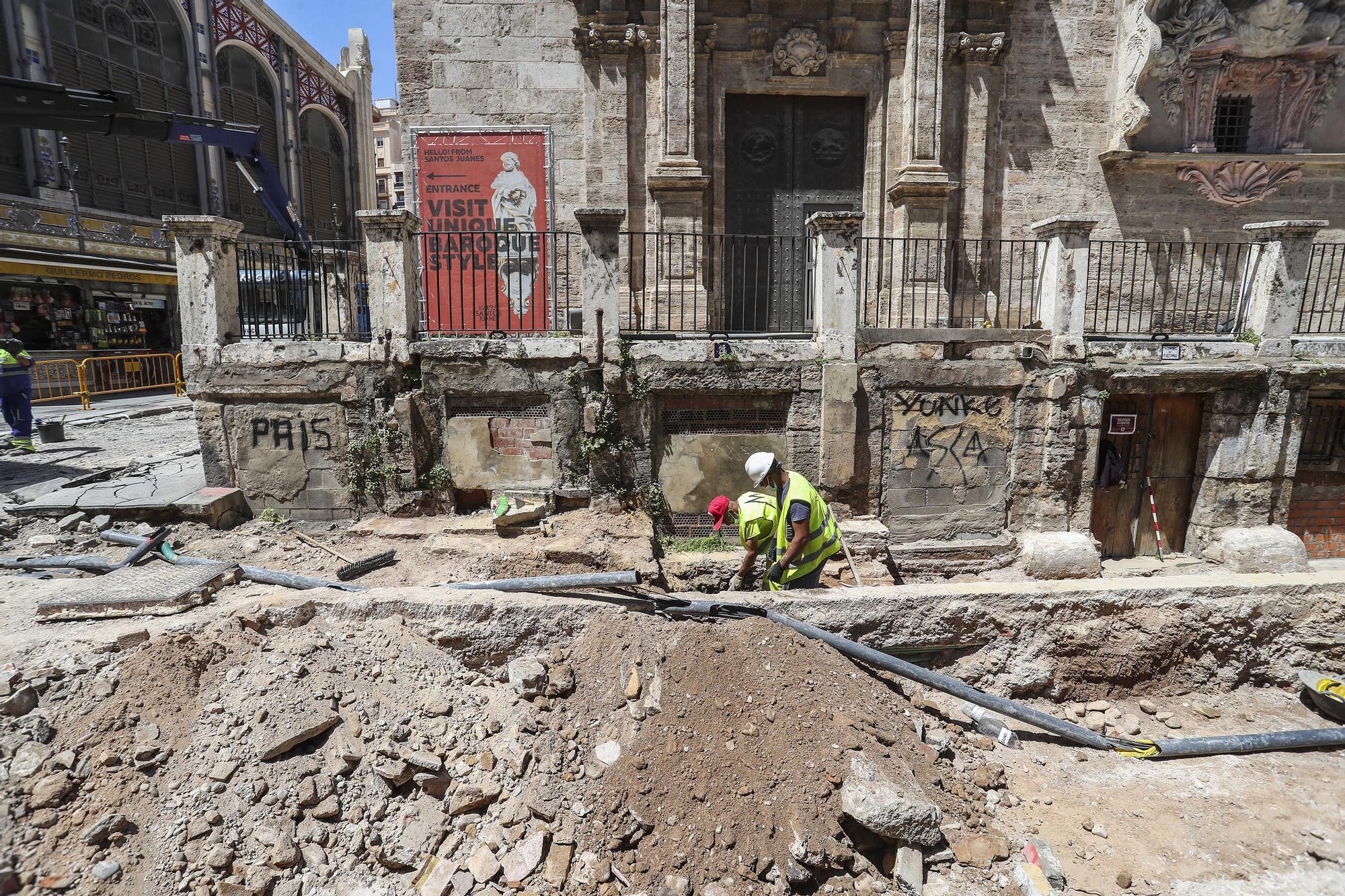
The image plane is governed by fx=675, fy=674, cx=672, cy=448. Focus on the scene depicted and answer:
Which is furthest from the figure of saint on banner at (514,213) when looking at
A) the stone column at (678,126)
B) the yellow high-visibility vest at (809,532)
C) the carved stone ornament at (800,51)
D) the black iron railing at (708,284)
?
the yellow high-visibility vest at (809,532)

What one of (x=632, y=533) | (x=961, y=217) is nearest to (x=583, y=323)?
(x=632, y=533)

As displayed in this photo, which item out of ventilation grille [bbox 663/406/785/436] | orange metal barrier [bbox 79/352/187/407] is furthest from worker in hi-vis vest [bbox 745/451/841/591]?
orange metal barrier [bbox 79/352/187/407]

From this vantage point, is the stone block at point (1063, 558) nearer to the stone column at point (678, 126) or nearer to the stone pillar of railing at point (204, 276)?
the stone column at point (678, 126)

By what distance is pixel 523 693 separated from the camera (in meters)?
4.29

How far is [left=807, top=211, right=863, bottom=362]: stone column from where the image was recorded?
737 centimetres

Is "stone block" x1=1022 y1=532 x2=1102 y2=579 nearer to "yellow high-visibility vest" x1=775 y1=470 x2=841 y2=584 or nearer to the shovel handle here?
"yellow high-visibility vest" x1=775 y1=470 x2=841 y2=584

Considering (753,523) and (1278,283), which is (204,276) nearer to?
(753,523)

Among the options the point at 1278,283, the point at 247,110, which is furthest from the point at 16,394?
the point at 1278,283

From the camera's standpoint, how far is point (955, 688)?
4.55 m

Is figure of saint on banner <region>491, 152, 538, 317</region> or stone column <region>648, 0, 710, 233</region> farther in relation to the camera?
figure of saint on banner <region>491, 152, 538, 317</region>

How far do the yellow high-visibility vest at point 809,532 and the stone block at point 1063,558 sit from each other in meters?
3.29

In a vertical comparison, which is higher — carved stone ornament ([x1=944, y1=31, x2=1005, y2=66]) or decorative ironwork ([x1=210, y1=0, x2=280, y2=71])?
decorative ironwork ([x1=210, y1=0, x2=280, y2=71])

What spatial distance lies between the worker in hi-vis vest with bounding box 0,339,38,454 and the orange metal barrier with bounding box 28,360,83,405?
349 cm

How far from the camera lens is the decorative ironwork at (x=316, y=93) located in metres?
21.5
